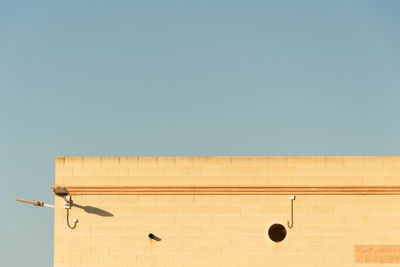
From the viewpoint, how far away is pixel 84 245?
36.2 m

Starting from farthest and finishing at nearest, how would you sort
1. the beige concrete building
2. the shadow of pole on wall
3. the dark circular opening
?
the shadow of pole on wall
the dark circular opening
the beige concrete building

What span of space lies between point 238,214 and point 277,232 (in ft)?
5.35

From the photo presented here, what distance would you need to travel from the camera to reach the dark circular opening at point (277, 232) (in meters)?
35.9

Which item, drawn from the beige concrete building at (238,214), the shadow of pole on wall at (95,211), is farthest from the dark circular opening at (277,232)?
the shadow of pole on wall at (95,211)

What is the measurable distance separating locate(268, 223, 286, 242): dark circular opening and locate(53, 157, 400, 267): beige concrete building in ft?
0.12

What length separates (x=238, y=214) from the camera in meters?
36.0

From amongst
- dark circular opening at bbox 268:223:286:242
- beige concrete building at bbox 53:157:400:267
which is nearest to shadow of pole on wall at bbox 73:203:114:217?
beige concrete building at bbox 53:157:400:267

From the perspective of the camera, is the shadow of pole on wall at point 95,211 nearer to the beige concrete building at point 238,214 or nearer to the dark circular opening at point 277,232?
the beige concrete building at point 238,214

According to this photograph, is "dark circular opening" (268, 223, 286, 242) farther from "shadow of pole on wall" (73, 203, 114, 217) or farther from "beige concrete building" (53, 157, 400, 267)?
"shadow of pole on wall" (73, 203, 114, 217)

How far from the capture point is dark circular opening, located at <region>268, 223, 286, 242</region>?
3591 cm

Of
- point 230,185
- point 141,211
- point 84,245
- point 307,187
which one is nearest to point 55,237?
point 84,245

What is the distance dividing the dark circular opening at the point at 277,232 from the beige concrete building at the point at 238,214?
0.04m

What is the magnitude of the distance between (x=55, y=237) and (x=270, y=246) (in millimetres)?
8240

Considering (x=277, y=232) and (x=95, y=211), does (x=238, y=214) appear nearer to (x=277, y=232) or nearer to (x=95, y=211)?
(x=277, y=232)
